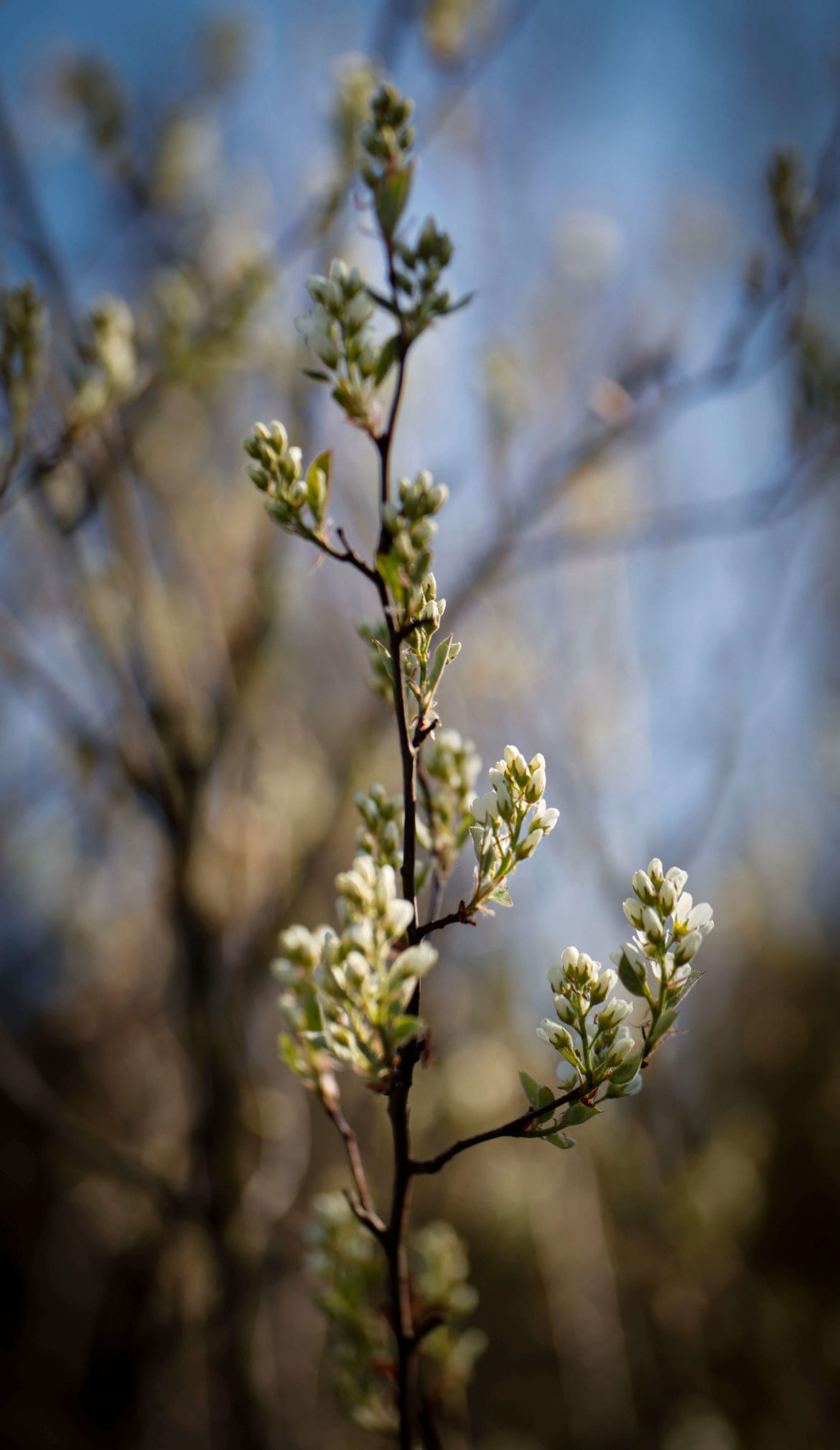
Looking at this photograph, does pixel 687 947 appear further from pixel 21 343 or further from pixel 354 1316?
pixel 21 343

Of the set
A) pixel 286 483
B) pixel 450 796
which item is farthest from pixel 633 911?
pixel 286 483

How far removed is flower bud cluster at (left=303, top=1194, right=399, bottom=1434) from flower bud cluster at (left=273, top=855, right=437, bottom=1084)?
1.42 feet

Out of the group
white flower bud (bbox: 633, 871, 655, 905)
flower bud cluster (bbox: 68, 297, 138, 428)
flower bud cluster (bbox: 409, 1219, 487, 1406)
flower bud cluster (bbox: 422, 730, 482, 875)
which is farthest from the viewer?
flower bud cluster (bbox: 68, 297, 138, 428)

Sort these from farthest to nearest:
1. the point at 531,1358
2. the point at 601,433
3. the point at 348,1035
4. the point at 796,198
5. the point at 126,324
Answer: the point at 531,1358
the point at 601,433
the point at 796,198
the point at 126,324
the point at 348,1035

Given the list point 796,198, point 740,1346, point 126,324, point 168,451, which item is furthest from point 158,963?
point 796,198

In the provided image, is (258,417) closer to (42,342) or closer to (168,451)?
(168,451)

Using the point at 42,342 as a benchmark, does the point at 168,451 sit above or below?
above

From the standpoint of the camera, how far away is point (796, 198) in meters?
1.59

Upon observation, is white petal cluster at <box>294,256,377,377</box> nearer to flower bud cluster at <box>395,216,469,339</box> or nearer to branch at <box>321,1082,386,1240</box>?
flower bud cluster at <box>395,216,469,339</box>

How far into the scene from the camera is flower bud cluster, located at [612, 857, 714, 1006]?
2.61 feet

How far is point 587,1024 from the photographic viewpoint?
80 cm

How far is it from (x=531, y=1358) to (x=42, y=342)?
6.22 m

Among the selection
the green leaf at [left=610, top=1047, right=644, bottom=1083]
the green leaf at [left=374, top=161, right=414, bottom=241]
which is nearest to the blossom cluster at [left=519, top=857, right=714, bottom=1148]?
the green leaf at [left=610, top=1047, right=644, bottom=1083]

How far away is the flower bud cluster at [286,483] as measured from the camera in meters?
0.80
